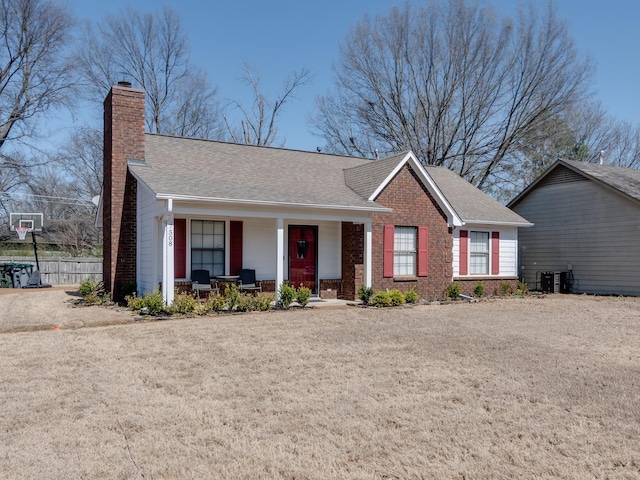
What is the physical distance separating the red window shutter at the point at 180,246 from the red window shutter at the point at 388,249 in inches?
224

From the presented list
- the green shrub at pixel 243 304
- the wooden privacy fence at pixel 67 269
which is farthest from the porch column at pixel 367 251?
the wooden privacy fence at pixel 67 269

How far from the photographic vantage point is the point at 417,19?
90.1 feet

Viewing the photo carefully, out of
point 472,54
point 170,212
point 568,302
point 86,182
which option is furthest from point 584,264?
point 86,182

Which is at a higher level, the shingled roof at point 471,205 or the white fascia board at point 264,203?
the shingled roof at point 471,205

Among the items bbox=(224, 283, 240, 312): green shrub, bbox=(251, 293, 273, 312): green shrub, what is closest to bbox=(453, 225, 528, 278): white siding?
bbox=(251, 293, 273, 312): green shrub

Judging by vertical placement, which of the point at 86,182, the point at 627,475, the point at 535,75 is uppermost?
the point at 535,75

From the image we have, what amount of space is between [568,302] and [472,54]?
54.2ft

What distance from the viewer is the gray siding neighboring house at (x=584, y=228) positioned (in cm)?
1784

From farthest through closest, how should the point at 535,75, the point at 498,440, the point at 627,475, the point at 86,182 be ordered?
the point at 86,182 → the point at 535,75 → the point at 498,440 → the point at 627,475

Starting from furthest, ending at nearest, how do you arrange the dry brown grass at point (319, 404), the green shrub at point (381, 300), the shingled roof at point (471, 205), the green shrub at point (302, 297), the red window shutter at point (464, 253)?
the shingled roof at point (471, 205) < the red window shutter at point (464, 253) < the green shrub at point (381, 300) < the green shrub at point (302, 297) < the dry brown grass at point (319, 404)

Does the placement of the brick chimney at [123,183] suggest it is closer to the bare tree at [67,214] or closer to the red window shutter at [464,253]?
the red window shutter at [464,253]

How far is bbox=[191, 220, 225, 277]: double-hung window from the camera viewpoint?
13406 mm

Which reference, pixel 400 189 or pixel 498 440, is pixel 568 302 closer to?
pixel 400 189

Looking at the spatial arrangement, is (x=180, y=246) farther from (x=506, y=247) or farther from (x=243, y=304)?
(x=506, y=247)
